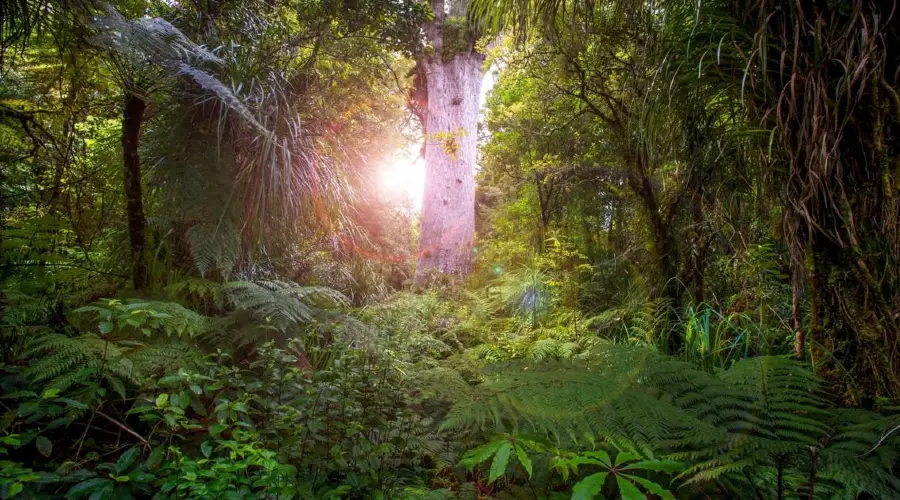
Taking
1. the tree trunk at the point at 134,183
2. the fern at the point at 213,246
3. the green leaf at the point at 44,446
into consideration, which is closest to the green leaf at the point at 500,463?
the green leaf at the point at 44,446

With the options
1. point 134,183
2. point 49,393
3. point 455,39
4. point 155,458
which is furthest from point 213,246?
point 455,39

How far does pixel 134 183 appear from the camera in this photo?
218cm

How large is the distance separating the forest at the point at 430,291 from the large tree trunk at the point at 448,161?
38.6 inches

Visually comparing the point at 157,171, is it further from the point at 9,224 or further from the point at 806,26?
the point at 806,26

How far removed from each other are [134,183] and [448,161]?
401cm

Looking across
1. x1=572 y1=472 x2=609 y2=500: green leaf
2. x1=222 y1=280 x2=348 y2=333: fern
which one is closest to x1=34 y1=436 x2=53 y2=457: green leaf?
x1=222 y1=280 x2=348 y2=333: fern

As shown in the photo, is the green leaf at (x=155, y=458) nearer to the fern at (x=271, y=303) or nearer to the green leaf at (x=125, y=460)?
the green leaf at (x=125, y=460)

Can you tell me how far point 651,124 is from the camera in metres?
1.96

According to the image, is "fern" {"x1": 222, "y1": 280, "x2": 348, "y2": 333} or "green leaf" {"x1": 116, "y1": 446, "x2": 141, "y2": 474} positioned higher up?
"fern" {"x1": 222, "y1": 280, "x2": 348, "y2": 333}

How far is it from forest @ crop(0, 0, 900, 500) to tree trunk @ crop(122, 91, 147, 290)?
13 millimetres

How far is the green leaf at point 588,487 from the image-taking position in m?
0.77

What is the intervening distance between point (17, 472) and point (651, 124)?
98.0 inches

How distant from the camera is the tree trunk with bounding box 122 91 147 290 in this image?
2156 mm

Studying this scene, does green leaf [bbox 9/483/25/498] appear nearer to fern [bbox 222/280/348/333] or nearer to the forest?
the forest
